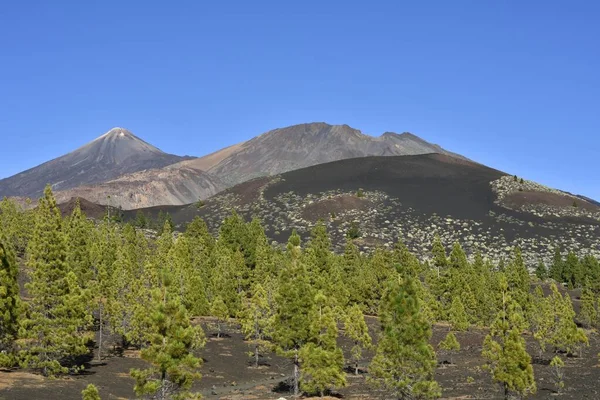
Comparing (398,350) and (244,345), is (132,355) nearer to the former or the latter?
(244,345)

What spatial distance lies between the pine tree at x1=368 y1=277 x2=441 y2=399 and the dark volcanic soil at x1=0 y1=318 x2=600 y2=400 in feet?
26.9

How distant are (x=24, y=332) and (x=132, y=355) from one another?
722 inches

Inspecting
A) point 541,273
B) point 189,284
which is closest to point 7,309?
point 189,284

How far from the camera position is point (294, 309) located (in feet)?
161

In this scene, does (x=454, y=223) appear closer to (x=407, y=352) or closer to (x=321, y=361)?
(x=321, y=361)

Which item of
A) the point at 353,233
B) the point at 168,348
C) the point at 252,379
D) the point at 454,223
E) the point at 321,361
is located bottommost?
the point at 252,379

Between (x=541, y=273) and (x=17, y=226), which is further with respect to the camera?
(x=541, y=273)

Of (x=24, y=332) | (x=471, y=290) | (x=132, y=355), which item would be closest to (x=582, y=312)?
(x=471, y=290)

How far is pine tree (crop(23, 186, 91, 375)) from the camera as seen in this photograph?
48562 mm

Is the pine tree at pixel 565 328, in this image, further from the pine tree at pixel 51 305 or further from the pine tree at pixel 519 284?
the pine tree at pixel 51 305

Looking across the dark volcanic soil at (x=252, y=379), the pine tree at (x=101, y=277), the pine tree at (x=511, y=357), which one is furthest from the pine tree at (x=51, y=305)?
the pine tree at (x=511, y=357)

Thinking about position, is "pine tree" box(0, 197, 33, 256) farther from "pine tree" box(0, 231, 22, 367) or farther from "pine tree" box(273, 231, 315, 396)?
"pine tree" box(273, 231, 315, 396)

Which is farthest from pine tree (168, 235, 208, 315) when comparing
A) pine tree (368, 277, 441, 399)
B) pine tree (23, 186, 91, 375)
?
pine tree (368, 277, 441, 399)

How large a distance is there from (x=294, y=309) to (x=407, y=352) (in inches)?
520
